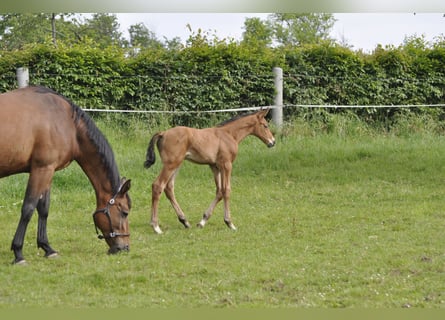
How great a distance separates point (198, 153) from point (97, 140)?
205 cm

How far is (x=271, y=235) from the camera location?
8.34m

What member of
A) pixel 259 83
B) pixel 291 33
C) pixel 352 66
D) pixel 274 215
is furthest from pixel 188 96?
pixel 291 33

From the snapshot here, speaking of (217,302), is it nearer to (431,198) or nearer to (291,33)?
(431,198)

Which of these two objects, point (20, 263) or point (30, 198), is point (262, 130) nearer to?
point (30, 198)

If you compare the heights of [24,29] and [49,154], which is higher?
[24,29]

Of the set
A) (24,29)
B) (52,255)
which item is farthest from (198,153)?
(24,29)

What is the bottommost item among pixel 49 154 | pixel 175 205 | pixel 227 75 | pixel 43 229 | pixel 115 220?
pixel 175 205

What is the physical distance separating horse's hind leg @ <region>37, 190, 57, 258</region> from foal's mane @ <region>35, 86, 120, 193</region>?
0.79 meters

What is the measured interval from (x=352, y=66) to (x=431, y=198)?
634 cm

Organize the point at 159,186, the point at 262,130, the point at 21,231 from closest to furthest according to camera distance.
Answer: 1. the point at 21,231
2. the point at 159,186
3. the point at 262,130

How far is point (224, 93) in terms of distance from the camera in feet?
50.7

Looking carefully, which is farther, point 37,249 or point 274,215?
point 274,215

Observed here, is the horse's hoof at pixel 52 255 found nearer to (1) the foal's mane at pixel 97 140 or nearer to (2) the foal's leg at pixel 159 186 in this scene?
(1) the foal's mane at pixel 97 140

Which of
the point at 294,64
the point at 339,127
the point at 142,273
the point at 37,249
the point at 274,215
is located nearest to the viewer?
the point at 142,273
